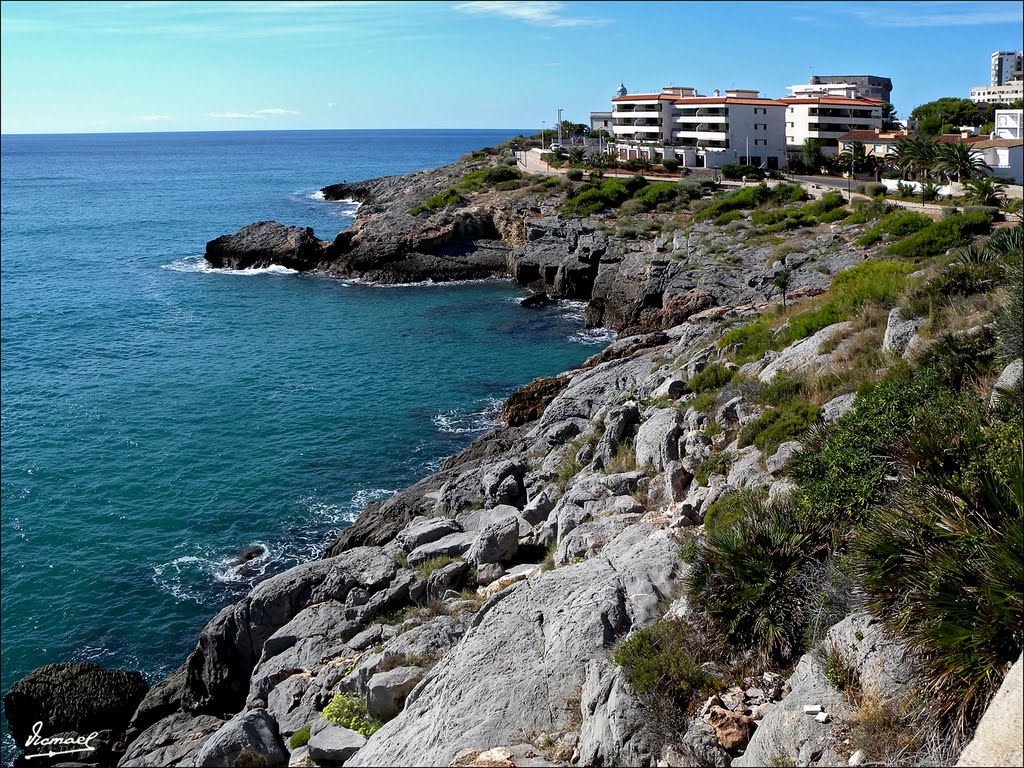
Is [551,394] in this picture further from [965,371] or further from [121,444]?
[965,371]

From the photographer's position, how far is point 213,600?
2231 centimetres

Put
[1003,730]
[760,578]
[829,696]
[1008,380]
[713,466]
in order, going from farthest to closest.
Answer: [713,466] < [1008,380] < [760,578] < [829,696] < [1003,730]

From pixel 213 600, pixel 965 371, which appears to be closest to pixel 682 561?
pixel 965 371

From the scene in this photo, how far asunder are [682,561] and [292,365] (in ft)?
108

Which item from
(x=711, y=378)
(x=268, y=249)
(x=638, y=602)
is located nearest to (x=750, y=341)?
(x=711, y=378)

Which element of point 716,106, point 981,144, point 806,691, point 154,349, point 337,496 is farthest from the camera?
point 716,106

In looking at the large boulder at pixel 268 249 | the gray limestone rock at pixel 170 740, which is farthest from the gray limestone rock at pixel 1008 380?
the large boulder at pixel 268 249

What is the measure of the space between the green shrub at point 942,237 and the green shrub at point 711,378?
16.9m

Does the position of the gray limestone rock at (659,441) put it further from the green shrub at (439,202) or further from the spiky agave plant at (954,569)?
the green shrub at (439,202)

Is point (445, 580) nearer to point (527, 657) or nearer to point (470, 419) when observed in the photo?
point (527, 657)

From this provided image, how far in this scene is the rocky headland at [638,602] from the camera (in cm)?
879

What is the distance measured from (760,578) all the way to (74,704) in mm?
15196

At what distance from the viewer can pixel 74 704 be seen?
1817 cm

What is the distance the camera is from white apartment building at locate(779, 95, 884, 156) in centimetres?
8644
